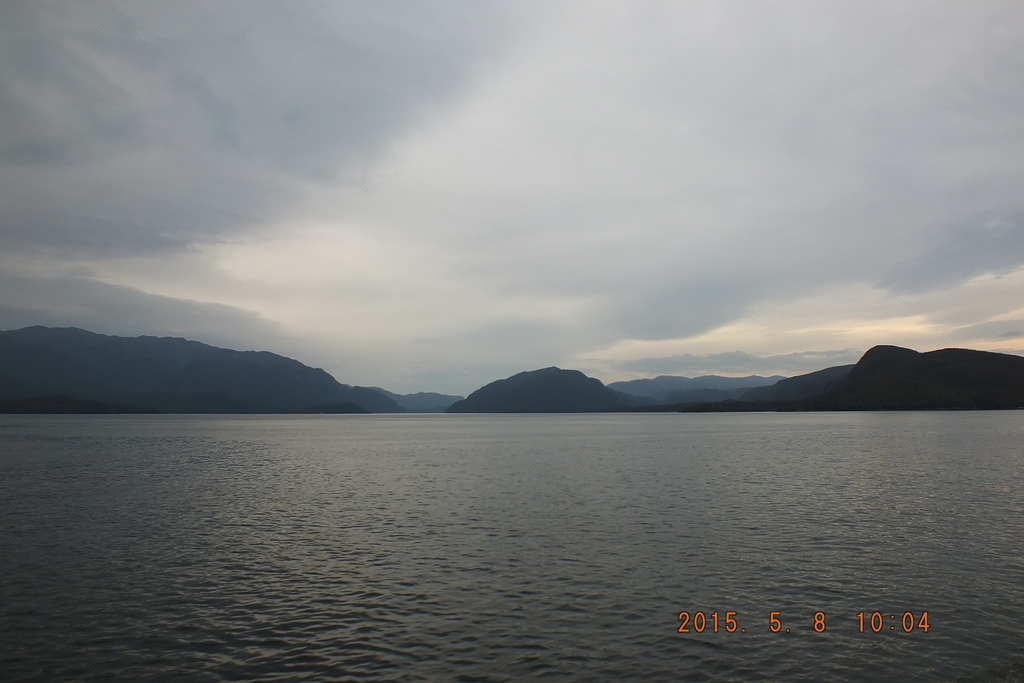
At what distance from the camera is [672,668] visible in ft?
64.6

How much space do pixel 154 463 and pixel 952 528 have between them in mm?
108635

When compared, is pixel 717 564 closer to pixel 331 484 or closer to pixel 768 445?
pixel 331 484

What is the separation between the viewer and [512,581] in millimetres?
29766

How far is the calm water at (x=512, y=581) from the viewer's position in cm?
2041

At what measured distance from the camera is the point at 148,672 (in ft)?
64.8

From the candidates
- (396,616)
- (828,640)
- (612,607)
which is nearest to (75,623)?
(396,616)

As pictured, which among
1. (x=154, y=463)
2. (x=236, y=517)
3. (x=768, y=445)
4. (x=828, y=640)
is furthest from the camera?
(x=768, y=445)

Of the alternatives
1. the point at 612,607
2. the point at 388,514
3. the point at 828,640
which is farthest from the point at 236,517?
the point at 828,640

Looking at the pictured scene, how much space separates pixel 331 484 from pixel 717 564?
52765 mm

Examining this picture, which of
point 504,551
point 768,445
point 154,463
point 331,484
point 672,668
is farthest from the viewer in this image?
point 768,445

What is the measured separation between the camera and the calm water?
20406mm

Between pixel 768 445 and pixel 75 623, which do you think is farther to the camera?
pixel 768 445

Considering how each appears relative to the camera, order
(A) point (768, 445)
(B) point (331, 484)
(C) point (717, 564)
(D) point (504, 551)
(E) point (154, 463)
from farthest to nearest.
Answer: (A) point (768, 445)
(E) point (154, 463)
(B) point (331, 484)
(D) point (504, 551)
(C) point (717, 564)

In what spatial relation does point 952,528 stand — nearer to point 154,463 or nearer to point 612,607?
point 612,607
